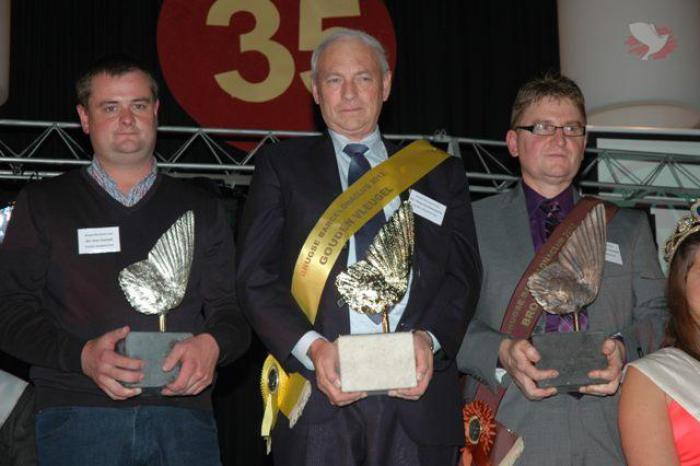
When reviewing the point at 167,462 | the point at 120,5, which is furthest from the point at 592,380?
the point at 120,5

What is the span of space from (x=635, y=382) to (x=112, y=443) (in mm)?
1445

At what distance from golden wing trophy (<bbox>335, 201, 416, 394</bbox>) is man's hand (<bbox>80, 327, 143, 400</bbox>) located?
23.5 inches

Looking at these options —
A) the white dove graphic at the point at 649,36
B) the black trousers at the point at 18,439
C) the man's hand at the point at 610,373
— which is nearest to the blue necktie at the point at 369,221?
the man's hand at the point at 610,373

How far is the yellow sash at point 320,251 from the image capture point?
285 cm

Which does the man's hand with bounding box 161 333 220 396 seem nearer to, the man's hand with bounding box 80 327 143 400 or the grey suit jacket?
the man's hand with bounding box 80 327 143 400

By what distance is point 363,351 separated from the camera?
8.38 feet

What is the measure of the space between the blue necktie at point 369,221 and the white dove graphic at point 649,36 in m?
3.47

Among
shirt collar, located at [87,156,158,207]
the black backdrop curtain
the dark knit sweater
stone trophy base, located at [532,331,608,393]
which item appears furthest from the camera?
the black backdrop curtain

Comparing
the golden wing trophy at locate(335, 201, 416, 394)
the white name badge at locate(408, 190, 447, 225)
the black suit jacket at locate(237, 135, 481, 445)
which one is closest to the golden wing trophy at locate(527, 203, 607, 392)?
the black suit jacket at locate(237, 135, 481, 445)

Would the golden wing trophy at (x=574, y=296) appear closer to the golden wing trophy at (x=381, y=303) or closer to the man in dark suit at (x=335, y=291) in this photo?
the man in dark suit at (x=335, y=291)

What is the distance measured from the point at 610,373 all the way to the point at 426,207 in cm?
71

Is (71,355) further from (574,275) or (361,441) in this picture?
(574,275)

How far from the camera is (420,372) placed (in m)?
2.64

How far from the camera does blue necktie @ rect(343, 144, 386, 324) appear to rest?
2.92 metres
